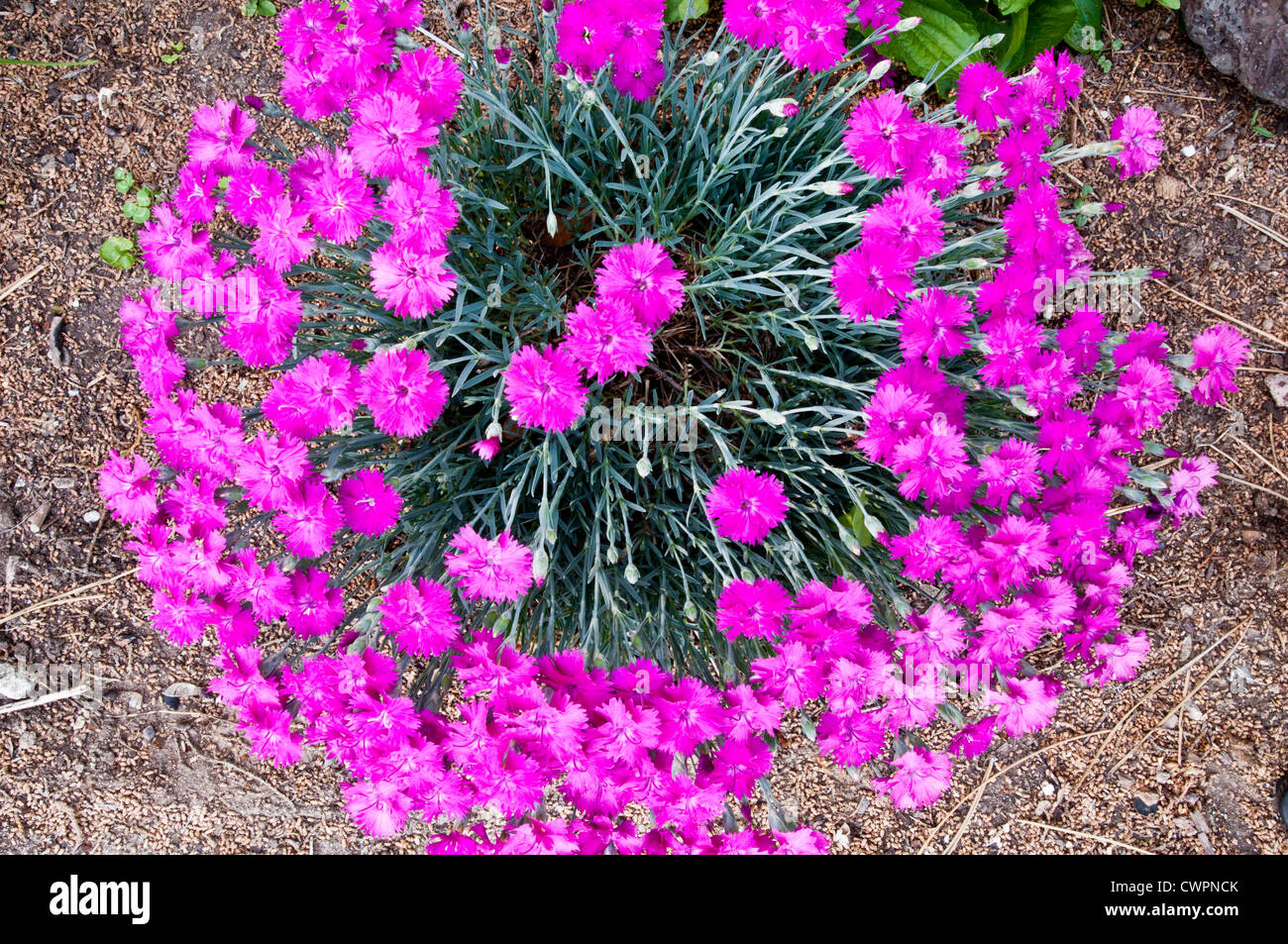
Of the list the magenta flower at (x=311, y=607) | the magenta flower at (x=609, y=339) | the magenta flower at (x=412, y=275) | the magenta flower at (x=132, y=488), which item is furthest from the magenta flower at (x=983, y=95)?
the magenta flower at (x=132, y=488)

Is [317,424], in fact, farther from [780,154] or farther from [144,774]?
[144,774]

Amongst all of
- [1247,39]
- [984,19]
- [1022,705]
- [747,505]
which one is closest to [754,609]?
[747,505]

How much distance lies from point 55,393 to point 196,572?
152 centimetres

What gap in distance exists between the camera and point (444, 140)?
1.79 metres

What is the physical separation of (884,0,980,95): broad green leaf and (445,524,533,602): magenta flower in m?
1.93

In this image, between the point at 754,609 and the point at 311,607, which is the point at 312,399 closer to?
the point at 311,607

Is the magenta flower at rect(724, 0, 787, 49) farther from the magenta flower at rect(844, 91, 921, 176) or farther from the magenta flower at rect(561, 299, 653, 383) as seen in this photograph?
the magenta flower at rect(561, 299, 653, 383)

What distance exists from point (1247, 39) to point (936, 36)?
1.09 m

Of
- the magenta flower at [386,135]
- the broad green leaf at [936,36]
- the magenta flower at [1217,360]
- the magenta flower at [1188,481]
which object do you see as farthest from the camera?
the broad green leaf at [936,36]

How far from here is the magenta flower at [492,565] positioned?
4.84ft

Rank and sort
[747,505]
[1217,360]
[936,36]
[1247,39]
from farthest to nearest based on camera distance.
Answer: [1247,39]
[936,36]
[1217,360]
[747,505]

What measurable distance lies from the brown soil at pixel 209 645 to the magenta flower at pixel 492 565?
5.21ft

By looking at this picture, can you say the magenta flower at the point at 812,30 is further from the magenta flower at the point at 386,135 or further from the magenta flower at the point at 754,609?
the magenta flower at the point at 754,609

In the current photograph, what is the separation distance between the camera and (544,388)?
143cm
